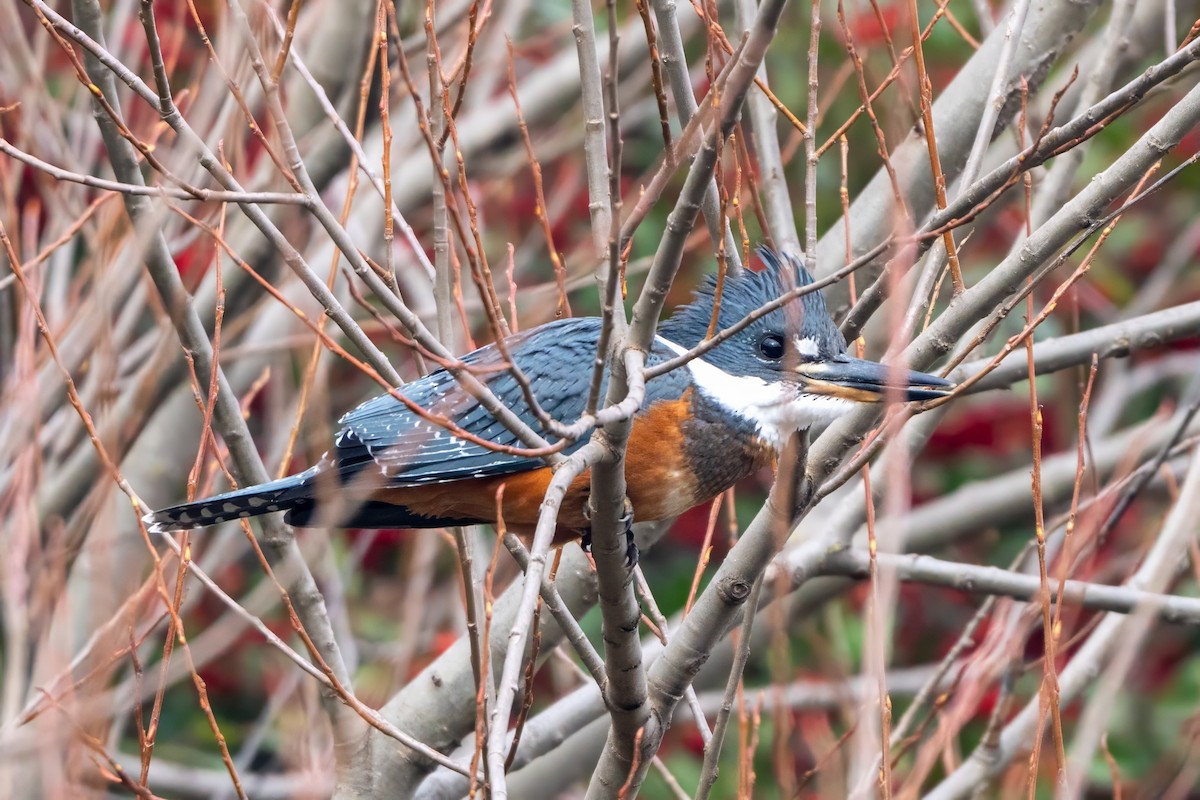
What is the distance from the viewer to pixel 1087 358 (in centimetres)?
352

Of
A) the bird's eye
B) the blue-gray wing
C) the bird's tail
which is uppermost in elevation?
the bird's eye

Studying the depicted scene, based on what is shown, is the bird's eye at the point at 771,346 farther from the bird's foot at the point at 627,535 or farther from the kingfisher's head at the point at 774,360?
the bird's foot at the point at 627,535

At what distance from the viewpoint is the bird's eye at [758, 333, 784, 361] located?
317 centimetres

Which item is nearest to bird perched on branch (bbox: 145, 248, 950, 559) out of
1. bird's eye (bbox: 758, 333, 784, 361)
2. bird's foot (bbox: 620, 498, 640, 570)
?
bird's eye (bbox: 758, 333, 784, 361)

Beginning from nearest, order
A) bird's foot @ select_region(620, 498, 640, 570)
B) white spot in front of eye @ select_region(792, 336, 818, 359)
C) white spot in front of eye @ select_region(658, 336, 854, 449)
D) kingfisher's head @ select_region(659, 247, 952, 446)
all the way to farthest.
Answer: bird's foot @ select_region(620, 498, 640, 570) < kingfisher's head @ select_region(659, 247, 952, 446) < white spot in front of eye @ select_region(792, 336, 818, 359) < white spot in front of eye @ select_region(658, 336, 854, 449)

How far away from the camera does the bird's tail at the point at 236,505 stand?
9.91 feet

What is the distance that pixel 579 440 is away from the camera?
3.08 m

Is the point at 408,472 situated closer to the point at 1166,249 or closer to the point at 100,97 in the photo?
the point at 100,97

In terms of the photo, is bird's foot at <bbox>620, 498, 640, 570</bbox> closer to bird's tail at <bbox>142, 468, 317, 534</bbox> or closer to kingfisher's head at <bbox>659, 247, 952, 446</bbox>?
kingfisher's head at <bbox>659, 247, 952, 446</bbox>

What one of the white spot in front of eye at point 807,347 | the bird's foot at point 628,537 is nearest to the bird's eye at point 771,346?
the white spot in front of eye at point 807,347

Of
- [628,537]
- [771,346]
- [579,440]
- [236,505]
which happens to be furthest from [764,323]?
[236,505]

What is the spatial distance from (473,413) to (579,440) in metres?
0.36

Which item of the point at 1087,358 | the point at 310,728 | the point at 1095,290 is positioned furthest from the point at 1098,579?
the point at 310,728

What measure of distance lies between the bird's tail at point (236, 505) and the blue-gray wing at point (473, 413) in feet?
0.45
